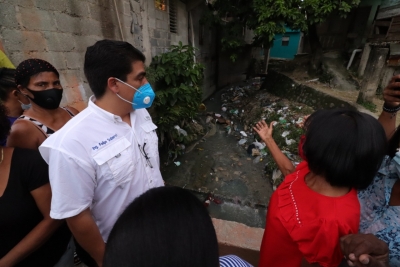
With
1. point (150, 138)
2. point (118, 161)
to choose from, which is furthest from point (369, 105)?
point (118, 161)

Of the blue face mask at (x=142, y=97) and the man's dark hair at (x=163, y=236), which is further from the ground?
the blue face mask at (x=142, y=97)

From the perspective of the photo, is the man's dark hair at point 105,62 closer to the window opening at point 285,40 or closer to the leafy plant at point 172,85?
the leafy plant at point 172,85

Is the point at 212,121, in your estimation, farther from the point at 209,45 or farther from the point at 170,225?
the point at 170,225

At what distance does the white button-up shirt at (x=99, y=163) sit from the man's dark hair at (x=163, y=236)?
555mm

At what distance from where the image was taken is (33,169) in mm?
1122

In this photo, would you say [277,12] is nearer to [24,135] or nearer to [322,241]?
[322,241]

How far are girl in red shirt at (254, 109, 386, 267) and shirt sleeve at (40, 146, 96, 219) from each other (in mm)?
1089

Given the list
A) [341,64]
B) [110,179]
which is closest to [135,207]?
[110,179]

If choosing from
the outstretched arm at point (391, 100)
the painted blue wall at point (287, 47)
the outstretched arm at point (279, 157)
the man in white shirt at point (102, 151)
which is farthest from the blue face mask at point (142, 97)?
the painted blue wall at point (287, 47)

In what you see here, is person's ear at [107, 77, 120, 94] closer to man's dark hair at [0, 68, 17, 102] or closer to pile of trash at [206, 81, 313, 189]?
man's dark hair at [0, 68, 17, 102]

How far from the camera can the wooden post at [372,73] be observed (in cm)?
479

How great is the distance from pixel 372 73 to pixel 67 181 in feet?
21.5

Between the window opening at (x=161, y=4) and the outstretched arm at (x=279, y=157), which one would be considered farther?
the window opening at (x=161, y=4)

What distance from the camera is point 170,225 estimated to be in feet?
2.02
